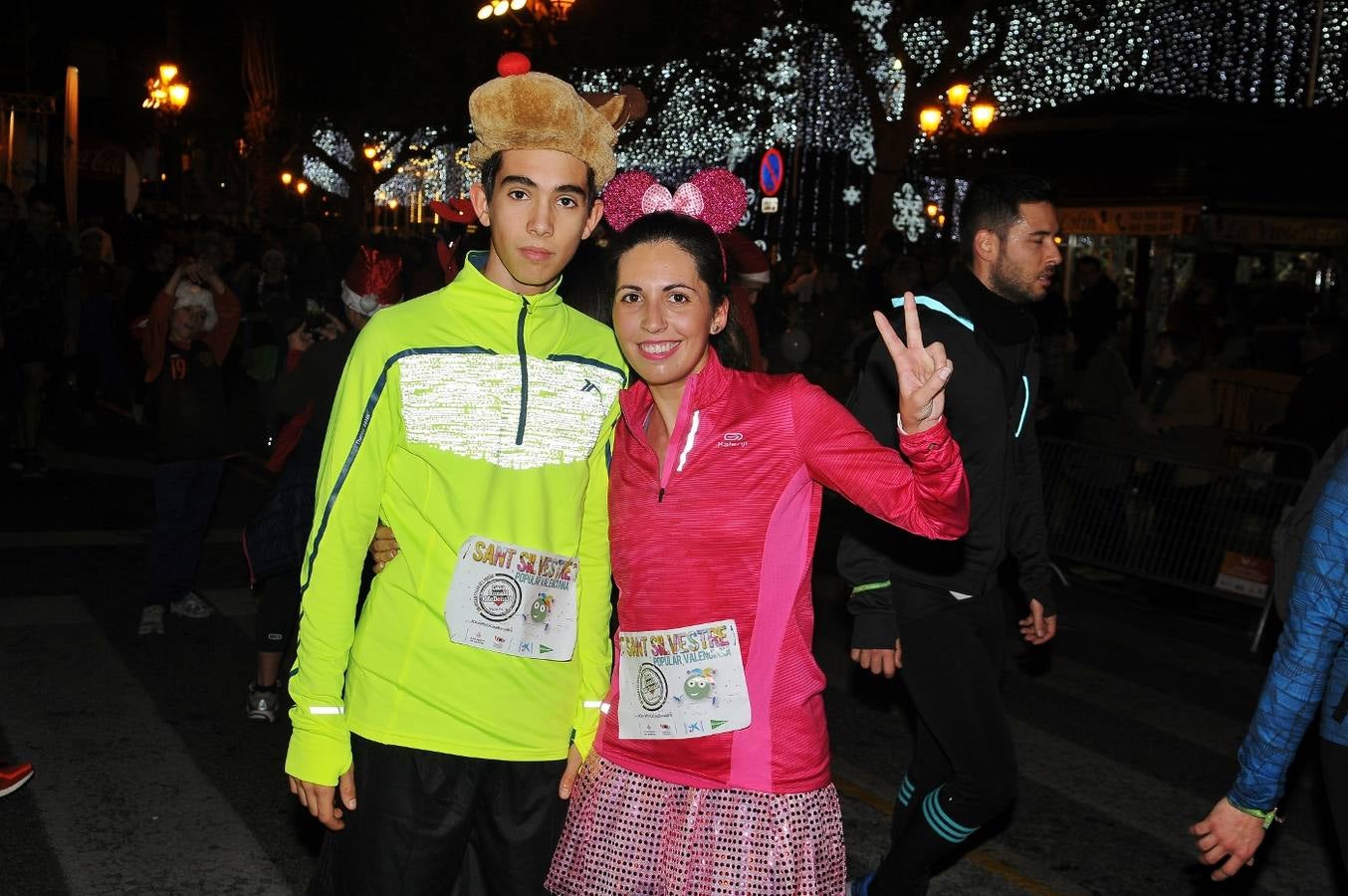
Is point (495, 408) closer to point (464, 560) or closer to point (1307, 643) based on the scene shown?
point (464, 560)

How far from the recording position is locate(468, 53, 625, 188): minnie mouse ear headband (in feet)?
9.66

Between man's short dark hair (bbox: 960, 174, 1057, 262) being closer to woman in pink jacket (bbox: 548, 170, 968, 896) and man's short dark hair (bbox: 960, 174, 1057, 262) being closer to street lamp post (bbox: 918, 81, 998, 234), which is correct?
woman in pink jacket (bbox: 548, 170, 968, 896)

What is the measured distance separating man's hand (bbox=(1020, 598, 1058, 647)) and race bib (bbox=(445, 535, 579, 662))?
2153 mm

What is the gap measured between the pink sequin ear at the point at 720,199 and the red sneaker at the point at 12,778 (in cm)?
352

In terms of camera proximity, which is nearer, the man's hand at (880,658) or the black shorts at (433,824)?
the black shorts at (433,824)

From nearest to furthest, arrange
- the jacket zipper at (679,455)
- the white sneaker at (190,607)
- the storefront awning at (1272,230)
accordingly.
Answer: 1. the jacket zipper at (679,455)
2. the white sneaker at (190,607)
3. the storefront awning at (1272,230)

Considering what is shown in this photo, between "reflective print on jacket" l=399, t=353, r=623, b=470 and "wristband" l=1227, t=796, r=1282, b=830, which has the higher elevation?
"reflective print on jacket" l=399, t=353, r=623, b=470

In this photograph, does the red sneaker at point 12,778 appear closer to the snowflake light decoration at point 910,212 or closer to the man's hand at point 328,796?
the man's hand at point 328,796

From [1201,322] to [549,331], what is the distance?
1339cm

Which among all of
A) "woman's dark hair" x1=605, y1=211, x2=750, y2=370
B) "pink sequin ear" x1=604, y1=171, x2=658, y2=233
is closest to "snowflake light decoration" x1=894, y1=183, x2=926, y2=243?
"pink sequin ear" x1=604, y1=171, x2=658, y2=233

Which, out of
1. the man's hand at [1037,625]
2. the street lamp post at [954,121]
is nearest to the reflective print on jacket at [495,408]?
the man's hand at [1037,625]

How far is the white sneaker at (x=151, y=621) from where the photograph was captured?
7523 mm

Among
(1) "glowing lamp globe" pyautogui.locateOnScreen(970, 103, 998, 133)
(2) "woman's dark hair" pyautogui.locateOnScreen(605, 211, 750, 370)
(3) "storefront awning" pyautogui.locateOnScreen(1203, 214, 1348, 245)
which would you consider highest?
(1) "glowing lamp globe" pyautogui.locateOnScreen(970, 103, 998, 133)

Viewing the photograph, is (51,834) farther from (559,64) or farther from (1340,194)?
(1340,194)
